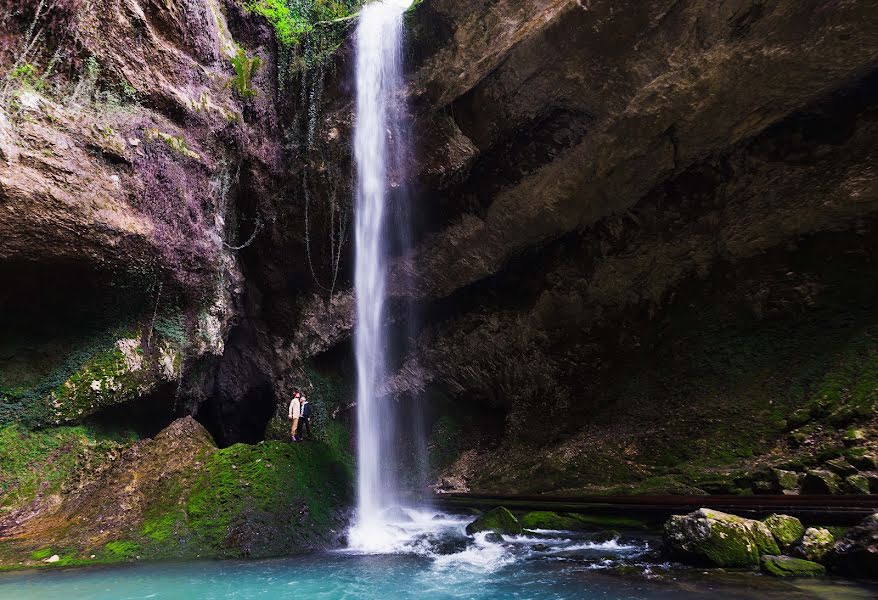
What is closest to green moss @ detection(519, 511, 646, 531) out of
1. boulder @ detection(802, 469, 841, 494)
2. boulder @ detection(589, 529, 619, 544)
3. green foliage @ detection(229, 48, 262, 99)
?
boulder @ detection(589, 529, 619, 544)

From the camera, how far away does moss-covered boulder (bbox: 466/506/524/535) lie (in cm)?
723

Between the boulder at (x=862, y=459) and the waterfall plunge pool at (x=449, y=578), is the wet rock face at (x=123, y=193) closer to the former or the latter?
the waterfall plunge pool at (x=449, y=578)

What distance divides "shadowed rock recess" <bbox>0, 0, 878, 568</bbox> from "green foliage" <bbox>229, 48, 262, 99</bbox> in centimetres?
5

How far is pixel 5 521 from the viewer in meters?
6.79

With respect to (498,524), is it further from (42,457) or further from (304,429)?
(42,457)

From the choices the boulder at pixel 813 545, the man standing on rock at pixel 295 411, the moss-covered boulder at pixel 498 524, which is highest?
the man standing on rock at pixel 295 411

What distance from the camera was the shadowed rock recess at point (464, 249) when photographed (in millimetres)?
6973

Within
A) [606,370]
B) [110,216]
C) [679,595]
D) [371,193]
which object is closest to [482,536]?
[679,595]

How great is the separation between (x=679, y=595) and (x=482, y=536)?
3.54 m

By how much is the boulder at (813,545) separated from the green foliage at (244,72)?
11776mm

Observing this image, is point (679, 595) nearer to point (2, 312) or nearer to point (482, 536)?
point (482, 536)

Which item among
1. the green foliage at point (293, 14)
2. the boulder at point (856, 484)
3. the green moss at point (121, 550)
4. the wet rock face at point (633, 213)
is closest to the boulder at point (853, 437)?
the wet rock face at point (633, 213)

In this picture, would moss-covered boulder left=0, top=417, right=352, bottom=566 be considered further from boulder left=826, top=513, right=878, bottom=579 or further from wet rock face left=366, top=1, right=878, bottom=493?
boulder left=826, top=513, right=878, bottom=579

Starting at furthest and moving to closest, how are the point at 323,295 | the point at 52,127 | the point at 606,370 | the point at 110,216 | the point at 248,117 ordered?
the point at 323,295
the point at 248,117
the point at 606,370
the point at 110,216
the point at 52,127
